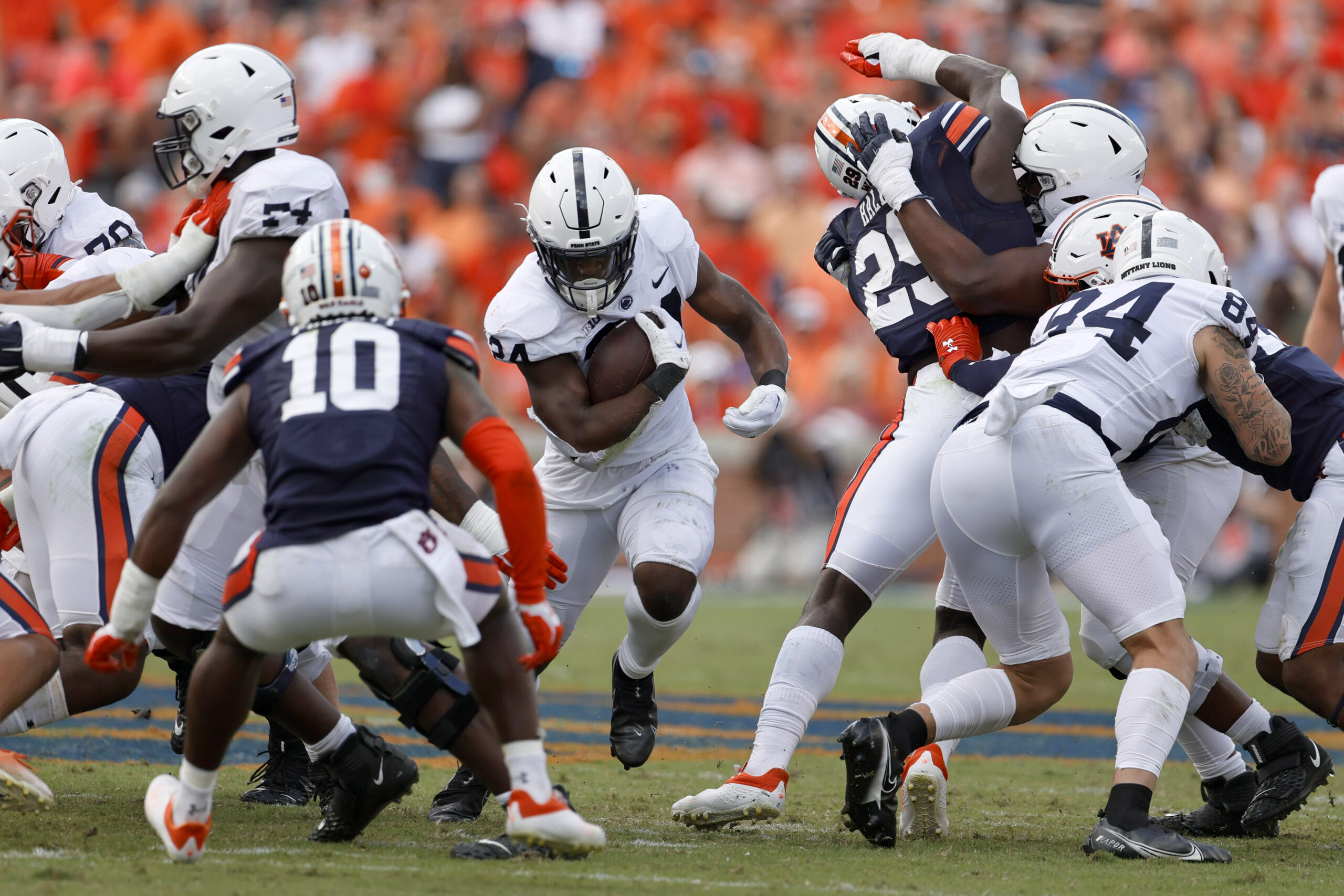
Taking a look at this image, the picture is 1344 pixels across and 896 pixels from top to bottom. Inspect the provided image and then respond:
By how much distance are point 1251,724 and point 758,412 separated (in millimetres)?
1723

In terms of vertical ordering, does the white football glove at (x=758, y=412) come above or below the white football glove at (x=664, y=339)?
below

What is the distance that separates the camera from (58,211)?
5102 millimetres

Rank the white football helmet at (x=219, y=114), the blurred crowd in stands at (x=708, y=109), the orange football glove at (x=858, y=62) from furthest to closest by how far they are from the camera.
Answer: the blurred crowd in stands at (x=708, y=109) → the orange football glove at (x=858, y=62) → the white football helmet at (x=219, y=114)

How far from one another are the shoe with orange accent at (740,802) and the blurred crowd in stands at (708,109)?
7745mm

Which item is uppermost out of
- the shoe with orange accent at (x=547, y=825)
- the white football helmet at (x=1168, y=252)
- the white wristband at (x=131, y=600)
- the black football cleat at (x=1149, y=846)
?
the white football helmet at (x=1168, y=252)

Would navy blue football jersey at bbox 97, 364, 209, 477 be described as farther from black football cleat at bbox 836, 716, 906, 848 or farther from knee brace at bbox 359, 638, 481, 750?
black football cleat at bbox 836, 716, 906, 848

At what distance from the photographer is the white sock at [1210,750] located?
453 cm

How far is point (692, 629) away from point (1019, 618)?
5.72 metres

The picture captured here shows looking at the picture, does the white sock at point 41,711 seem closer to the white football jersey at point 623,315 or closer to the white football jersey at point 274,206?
the white football jersey at point 274,206

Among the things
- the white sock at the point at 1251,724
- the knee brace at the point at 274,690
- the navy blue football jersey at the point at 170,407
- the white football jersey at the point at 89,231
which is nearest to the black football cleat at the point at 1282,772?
the white sock at the point at 1251,724

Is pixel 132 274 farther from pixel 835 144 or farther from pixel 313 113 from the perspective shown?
pixel 313 113

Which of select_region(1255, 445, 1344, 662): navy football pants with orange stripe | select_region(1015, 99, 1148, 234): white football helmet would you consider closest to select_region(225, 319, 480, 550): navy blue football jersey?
select_region(1015, 99, 1148, 234): white football helmet

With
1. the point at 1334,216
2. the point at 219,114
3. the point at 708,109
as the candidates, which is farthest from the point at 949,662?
the point at 708,109

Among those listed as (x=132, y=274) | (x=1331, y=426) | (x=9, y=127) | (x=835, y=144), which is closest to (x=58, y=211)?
(x=9, y=127)
